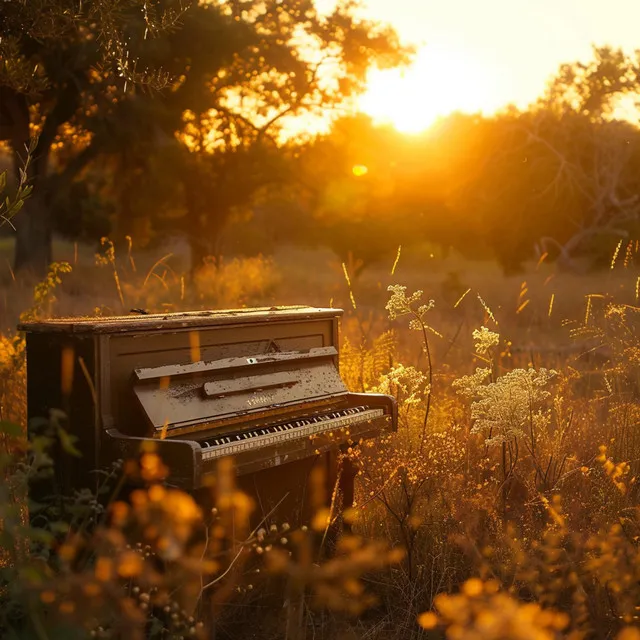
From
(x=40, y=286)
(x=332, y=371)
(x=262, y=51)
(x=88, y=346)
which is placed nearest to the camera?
(x=88, y=346)

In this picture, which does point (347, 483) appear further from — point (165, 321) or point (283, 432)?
point (165, 321)

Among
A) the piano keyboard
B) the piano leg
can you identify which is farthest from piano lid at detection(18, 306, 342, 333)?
the piano leg

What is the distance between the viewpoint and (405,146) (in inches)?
1059

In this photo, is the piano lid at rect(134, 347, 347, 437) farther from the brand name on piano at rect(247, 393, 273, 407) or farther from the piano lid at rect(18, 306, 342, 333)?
the piano lid at rect(18, 306, 342, 333)

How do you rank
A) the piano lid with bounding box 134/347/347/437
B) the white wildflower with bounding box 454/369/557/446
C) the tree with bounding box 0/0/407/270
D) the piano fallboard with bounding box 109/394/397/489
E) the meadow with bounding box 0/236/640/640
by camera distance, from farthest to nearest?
the tree with bounding box 0/0/407/270 < the white wildflower with bounding box 454/369/557/446 < the piano lid with bounding box 134/347/347/437 < the piano fallboard with bounding box 109/394/397/489 < the meadow with bounding box 0/236/640/640

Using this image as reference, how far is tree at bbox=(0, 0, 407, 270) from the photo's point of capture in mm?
17734

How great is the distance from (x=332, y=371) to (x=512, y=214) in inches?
850

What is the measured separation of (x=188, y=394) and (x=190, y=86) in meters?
16.6

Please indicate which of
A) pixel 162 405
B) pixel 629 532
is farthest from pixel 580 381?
pixel 162 405

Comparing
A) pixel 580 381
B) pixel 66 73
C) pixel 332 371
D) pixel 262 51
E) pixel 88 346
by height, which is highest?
pixel 262 51

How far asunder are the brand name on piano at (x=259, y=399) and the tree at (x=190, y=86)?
1111cm

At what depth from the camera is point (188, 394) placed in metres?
4.06

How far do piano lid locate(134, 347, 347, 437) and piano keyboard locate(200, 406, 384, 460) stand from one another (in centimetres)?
16

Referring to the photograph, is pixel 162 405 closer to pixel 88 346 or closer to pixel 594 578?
pixel 88 346
